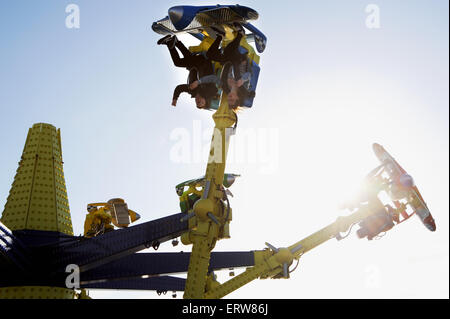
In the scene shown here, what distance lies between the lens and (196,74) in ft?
A: 33.6

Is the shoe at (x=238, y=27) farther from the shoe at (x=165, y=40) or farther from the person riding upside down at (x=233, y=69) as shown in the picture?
the shoe at (x=165, y=40)

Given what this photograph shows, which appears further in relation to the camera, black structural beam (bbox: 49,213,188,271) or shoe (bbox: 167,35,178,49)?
shoe (bbox: 167,35,178,49)

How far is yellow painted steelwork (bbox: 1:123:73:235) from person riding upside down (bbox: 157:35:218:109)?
324cm

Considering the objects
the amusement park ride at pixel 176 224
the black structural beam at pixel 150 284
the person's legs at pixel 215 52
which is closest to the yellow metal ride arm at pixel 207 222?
the amusement park ride at pixel 176 224

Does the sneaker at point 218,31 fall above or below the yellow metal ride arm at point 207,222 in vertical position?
above

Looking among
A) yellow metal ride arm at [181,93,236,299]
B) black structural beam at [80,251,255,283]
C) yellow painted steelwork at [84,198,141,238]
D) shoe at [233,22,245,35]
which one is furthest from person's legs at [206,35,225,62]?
yellow painted steelwork at [84,198,141,238]

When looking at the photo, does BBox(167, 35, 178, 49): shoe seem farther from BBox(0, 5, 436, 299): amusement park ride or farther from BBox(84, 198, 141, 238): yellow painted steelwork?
BBox(84, 198, 141, 238): yellow painted steelwork

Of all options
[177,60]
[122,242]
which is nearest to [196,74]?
[177,60]

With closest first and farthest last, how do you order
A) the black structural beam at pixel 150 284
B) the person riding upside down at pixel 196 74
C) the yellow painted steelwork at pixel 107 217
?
1. the person riding upside down at pixel 196 74
2. the yellow painted steelwork at pixel 107 217
3. the black structural beam at pixel 150 284

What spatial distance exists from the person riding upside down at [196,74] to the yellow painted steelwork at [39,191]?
324 centimetres

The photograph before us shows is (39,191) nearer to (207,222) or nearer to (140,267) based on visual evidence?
(140,267)

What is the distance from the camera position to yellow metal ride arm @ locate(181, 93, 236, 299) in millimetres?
9469

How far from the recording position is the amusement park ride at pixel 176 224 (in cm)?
953
